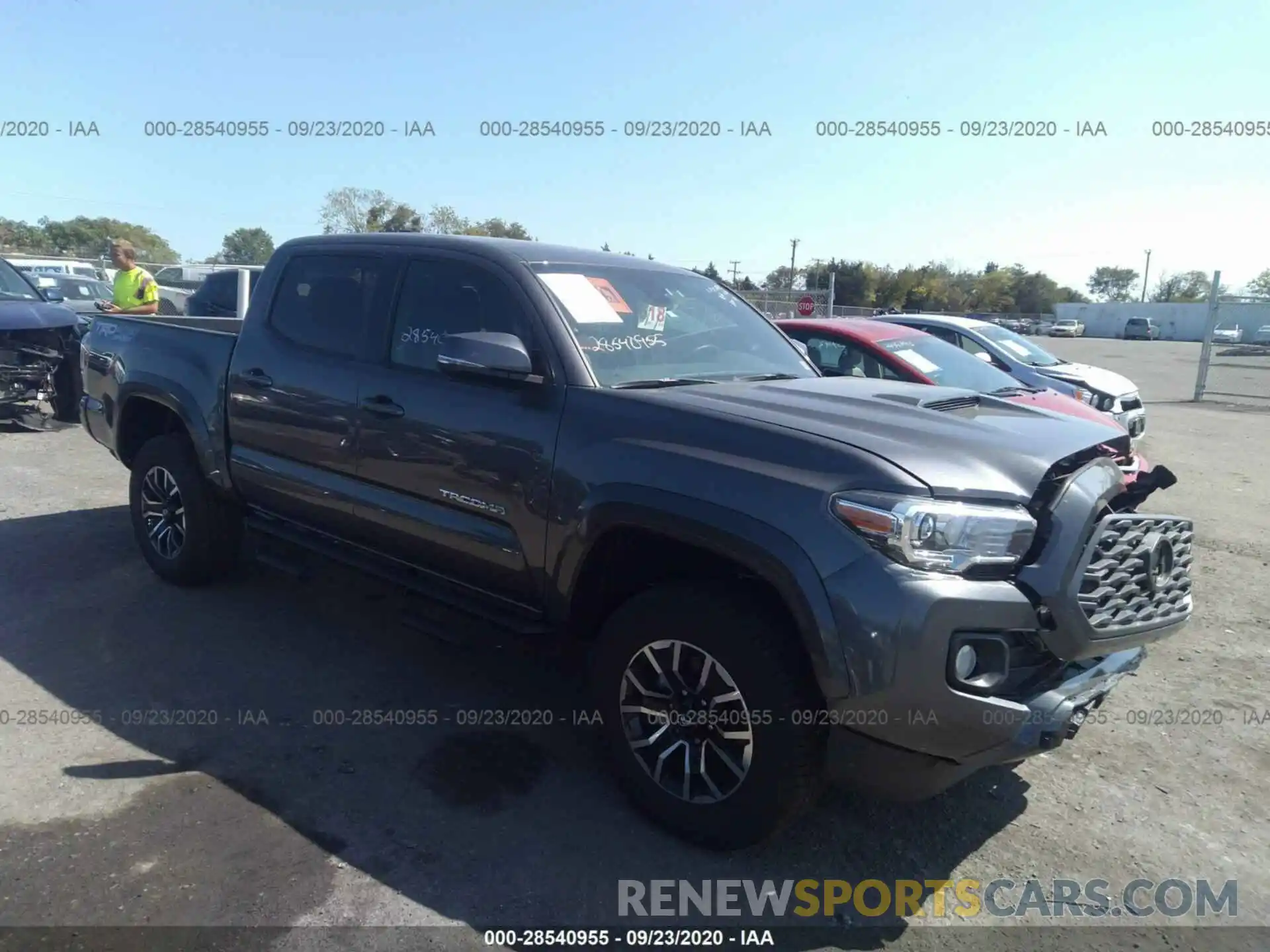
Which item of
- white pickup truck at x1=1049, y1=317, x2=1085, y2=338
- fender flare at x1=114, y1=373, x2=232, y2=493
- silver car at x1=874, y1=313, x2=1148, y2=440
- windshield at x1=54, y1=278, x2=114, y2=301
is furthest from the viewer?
white pickup truck at x1=1049, y1=317, x2=1085, y2=338

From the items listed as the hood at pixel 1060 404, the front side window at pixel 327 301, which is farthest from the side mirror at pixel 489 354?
the hood at pixel 1060 404

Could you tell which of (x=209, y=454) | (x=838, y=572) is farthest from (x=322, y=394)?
(x=838, y=572)

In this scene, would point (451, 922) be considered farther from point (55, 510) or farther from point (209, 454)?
point (55, 510)

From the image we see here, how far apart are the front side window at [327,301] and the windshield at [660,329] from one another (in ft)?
3.23

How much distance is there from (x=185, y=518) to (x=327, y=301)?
163 centimetres

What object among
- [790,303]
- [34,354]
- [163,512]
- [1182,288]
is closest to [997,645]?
[163,512]

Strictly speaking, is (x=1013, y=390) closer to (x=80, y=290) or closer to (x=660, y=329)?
(x=660, y=329)

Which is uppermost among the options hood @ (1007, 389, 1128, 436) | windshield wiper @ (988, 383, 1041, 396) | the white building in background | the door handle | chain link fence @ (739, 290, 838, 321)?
the white building in background

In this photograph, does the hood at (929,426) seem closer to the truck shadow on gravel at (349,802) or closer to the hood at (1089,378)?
the truck shadow on gravel at (349,802)

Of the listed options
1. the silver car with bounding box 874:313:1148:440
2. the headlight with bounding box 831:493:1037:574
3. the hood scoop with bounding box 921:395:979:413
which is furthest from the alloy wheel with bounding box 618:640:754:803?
the silver car with bounding box 874:313:1148:440

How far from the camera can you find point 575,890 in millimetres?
2859

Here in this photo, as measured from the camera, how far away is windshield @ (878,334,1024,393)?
300 inches

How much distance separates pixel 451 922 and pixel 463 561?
1413 mm

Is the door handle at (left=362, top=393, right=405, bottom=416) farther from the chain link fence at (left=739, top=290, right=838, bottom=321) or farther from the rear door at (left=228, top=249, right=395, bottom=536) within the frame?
the chain link fence at (left=739, top=290, right=838, bottom=321)
